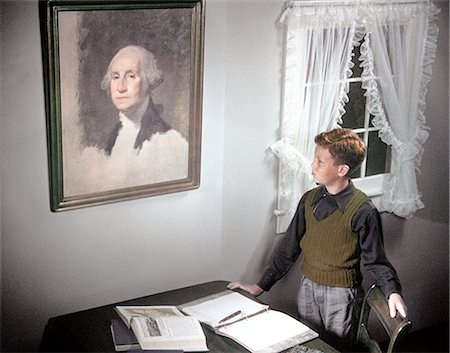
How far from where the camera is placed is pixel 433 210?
175 inches

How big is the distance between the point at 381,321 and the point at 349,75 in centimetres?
116

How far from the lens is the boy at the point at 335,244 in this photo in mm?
3449

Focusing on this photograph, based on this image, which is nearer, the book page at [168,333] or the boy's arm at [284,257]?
the book page at [168,333]

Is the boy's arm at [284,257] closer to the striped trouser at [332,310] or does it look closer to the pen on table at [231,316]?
the striped trouser at [332,310]

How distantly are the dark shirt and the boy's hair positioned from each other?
11 cm

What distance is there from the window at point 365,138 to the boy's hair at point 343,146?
41 cm

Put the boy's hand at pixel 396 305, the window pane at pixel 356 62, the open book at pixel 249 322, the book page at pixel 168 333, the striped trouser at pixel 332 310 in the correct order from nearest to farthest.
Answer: the book page at pixel 168 333
the open book at pixel 249 322
the boy's hand at pixel 396 305
the striped trouser at pixel 332 310
the window pane at pixel 356 62

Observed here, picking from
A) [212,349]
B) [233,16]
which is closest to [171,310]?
[212,349]

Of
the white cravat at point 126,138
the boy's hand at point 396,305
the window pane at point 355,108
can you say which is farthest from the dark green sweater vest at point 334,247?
the white cravat at point 126,138

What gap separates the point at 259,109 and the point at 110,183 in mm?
746

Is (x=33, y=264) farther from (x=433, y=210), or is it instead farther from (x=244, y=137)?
(x=433, y=210)

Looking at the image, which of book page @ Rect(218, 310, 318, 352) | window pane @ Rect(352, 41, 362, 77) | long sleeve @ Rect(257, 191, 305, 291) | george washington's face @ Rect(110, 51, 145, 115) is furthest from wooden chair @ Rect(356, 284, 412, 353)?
george washington's face @ Rect(110, 51, 145, 115)

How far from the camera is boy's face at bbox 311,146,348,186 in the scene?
347 cm

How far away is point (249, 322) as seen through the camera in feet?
10.7
